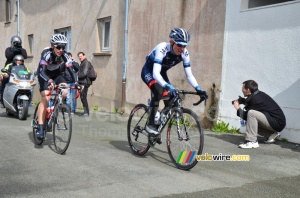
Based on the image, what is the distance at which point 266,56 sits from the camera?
25.0ft

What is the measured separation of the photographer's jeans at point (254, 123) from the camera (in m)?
6.57

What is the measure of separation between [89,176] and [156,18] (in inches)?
272

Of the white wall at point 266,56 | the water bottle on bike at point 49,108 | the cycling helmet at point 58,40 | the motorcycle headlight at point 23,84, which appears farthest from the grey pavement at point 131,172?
the motorcycle headlight at point 23,84

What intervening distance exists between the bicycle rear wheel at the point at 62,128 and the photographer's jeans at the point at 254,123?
3.25 metres

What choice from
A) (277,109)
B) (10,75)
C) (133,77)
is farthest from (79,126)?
(277,109)

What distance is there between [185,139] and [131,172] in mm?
881

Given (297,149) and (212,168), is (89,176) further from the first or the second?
(297,149)

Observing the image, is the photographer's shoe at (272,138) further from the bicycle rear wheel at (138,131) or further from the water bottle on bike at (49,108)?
the water bottle on bike at (49,108)

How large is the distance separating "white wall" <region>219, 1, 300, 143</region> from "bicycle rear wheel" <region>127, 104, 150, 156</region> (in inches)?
119

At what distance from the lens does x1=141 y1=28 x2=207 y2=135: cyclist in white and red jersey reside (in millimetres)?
5023

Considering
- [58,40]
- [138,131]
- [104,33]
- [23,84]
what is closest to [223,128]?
[138,131]

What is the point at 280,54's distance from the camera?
733 centimetres

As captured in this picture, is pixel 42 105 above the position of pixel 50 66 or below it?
below

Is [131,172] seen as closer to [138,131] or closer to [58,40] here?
[138,131]
